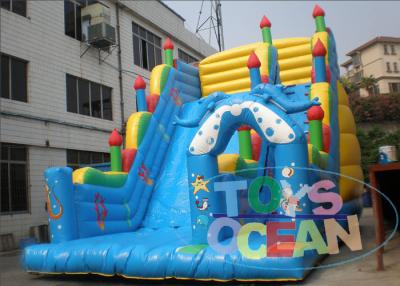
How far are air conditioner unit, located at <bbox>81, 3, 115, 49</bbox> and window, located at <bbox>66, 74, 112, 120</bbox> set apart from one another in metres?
1.03

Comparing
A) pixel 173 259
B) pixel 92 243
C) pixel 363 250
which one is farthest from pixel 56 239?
pixel 363 250

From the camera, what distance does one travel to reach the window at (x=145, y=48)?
503 inches

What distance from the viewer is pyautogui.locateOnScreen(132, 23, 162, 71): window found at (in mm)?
12773

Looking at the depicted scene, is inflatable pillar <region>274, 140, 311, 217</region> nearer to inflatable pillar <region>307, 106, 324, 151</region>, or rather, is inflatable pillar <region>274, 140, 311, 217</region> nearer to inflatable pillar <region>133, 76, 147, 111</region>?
inflatable pillar <region>307, 106, 324, 151</region>

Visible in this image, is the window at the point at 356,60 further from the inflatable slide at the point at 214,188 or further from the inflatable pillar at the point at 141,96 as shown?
the inflatable pillar at the point at 141,96

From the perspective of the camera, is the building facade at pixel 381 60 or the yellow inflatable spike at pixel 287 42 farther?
the yellow inflatable spike at pixel 287 42

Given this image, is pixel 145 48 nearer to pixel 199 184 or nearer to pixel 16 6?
pixel 16 6

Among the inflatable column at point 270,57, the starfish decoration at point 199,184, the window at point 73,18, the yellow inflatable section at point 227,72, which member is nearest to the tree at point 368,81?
the inflatable column at point 270,57

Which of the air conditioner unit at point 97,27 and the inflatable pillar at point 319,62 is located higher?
the air conditioner unit at point 97,27

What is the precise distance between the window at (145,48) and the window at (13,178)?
5183 mm

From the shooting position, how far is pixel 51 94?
366 inches

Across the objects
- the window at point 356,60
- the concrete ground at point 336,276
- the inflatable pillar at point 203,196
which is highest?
the window at point 356,60

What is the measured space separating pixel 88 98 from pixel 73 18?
198cm

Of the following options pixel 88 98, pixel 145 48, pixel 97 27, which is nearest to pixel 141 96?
pixel 88 98
